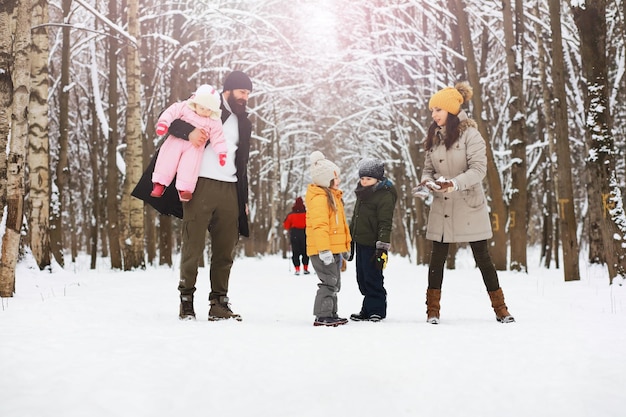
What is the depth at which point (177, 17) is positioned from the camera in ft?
48.6

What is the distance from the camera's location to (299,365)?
3125 mm

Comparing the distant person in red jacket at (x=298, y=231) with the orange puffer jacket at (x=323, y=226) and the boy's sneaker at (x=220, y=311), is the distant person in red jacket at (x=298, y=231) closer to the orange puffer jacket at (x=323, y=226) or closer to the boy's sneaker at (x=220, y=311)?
the orange puffer jacket at (x=323, y=226)

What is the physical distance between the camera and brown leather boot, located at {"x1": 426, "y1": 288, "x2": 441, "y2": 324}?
4.76m

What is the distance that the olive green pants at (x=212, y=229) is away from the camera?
4570 millimetres

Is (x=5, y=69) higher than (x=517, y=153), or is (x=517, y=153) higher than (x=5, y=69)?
(x=517, y=153)

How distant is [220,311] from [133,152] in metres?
8.14

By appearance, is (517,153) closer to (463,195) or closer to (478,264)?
(463,195)

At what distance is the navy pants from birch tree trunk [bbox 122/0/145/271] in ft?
25.5

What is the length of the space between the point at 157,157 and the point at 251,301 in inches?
98.7

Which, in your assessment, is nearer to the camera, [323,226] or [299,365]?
[299,365]

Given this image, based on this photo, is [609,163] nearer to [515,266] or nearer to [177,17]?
[515,266]

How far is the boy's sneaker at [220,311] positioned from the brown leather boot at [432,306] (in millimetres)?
1632

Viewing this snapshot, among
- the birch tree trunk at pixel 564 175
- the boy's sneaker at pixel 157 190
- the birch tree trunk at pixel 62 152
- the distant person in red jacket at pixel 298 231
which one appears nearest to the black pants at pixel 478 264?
the boy's sneaker at pixel 157 190

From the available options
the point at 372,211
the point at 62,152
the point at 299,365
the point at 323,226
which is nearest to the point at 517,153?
the point at 372,211
